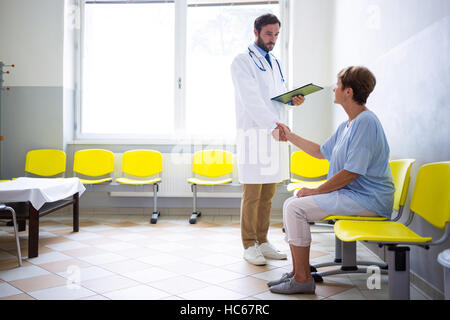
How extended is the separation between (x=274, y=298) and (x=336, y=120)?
267 centimetres

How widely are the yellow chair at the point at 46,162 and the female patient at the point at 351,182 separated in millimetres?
3326

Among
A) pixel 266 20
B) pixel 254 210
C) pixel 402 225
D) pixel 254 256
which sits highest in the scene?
pixel 266 20

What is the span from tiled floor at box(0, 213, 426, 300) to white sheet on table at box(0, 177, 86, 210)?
40cm

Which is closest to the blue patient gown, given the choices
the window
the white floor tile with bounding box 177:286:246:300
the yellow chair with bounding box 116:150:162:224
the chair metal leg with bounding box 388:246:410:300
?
the chair metal leg with bounding box 388:246:410:300

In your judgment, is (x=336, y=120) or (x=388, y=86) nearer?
(x=388, y=86)

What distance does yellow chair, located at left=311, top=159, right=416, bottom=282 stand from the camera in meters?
1.96

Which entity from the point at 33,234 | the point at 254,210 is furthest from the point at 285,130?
the point at 33,234

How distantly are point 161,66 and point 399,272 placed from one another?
406 centimetres

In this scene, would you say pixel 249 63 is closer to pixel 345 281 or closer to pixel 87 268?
pixel 345 281

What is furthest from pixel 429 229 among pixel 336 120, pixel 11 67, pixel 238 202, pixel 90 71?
pixel 11 67

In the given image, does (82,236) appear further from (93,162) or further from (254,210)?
(254,210)

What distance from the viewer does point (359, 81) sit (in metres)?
1.91

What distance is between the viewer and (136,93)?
16.3 ft

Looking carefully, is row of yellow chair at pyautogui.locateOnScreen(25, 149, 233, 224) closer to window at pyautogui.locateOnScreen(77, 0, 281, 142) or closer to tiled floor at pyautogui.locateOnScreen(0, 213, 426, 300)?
Result: window at pyautogui.locateOnScreen(77, 0, 281, 142)
